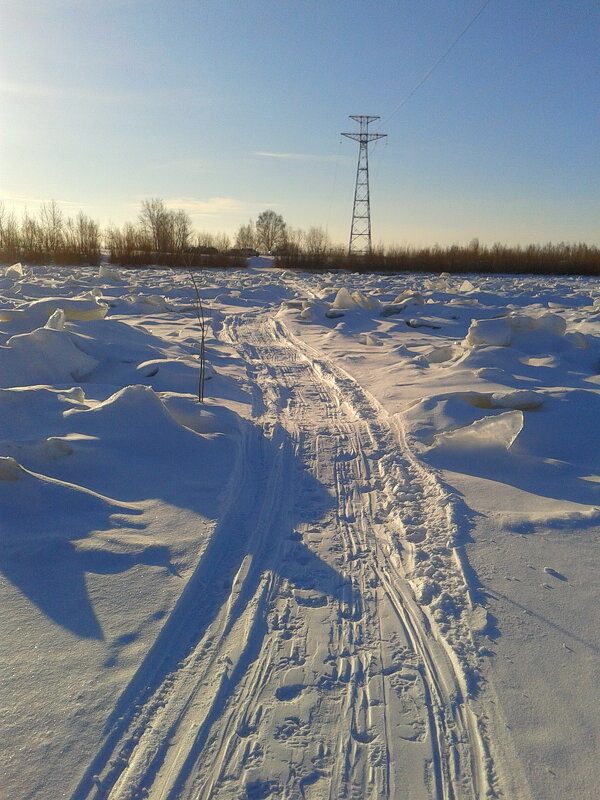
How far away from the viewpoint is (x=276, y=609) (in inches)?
90.7

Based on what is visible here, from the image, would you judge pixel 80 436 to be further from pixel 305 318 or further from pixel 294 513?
pixel 305 318

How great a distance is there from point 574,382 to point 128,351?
16.6 ft

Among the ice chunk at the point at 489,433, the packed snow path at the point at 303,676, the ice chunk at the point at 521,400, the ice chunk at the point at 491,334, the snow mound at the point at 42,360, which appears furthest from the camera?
the ice chunk at the point at 491,334

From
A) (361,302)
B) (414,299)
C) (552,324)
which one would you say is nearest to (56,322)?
(552,324)

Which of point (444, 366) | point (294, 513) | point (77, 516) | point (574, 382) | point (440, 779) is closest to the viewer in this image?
point (440, 779)

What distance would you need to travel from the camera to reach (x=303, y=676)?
1.95m

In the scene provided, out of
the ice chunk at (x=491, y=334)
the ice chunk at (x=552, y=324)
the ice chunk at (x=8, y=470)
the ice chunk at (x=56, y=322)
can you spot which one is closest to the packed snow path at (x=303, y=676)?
the ice chunk at (x=8, y=470)

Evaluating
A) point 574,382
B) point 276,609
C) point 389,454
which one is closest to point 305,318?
point 574,382

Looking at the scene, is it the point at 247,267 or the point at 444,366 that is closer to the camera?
the point at 444,366

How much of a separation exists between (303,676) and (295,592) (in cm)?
49

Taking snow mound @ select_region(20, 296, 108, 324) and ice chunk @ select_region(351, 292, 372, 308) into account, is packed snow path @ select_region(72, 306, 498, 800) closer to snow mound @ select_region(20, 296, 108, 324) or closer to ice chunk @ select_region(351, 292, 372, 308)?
snow mound @ select_region(20, 296, 108, 324)

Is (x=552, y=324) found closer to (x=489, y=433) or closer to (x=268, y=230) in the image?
(x=489, y=433)

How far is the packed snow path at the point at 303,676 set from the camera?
158 cm

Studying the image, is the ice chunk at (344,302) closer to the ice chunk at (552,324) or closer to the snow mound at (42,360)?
the ice chunk at (552,324)
